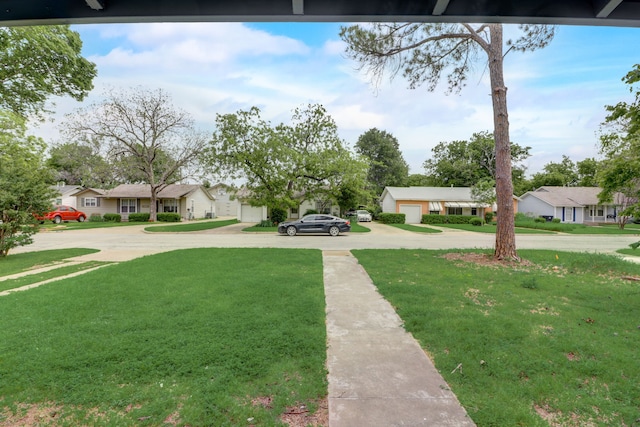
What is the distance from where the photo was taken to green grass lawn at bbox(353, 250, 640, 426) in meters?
2.51

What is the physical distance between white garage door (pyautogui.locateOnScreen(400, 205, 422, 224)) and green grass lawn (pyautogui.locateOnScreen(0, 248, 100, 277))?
28262 millimetres

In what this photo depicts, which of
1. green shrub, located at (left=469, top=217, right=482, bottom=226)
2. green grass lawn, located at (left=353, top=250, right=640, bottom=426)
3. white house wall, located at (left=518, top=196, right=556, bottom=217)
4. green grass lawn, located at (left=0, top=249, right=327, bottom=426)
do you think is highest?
white house wall, located at (left=518, top=196, right=556, bottom=217)

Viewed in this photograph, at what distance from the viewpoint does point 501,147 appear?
929cm

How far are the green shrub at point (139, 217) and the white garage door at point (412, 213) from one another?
91.9ft

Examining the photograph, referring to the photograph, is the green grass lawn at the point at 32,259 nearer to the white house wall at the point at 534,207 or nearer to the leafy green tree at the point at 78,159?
the leafy green tree at the point at 78,159

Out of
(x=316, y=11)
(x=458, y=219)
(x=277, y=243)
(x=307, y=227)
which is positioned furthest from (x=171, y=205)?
(x=316, y=11)

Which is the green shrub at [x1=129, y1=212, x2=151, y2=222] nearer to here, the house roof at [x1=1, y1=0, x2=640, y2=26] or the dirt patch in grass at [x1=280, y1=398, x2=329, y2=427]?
the house roof at [x1=1, y1=0, x2=640, y2=26]

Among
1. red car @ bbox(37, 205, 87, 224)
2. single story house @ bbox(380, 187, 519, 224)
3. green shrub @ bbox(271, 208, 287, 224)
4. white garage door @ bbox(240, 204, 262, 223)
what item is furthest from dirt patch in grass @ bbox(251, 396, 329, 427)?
red car @ bbox(37, 205, 87, 224)

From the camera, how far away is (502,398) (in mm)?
2568

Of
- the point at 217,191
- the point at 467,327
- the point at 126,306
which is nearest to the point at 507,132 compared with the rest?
the point at 467,327

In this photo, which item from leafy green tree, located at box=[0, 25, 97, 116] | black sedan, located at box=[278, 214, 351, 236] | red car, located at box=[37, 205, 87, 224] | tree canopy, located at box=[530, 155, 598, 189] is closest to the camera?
leafy green tree, located at box=[0, 25, 97, 116]

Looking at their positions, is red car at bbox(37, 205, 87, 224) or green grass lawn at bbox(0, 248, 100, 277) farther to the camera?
red car at bbox(37, 205, 87, 224)

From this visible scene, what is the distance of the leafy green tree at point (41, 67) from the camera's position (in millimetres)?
11430

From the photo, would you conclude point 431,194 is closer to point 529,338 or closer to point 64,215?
point 529,338
